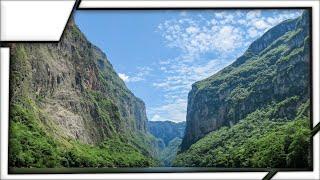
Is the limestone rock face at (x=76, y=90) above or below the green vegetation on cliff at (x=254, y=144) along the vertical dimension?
above

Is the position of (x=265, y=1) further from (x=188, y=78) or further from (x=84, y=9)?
(x=84, y=9)

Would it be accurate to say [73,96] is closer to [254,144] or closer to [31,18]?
[31,18]

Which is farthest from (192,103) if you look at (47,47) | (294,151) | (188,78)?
(47,47)

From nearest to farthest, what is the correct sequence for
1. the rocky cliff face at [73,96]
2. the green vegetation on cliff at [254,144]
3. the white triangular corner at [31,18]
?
the white triangular corner at [31,18] → the rocky cliff face at [73,96] → the green vegetation on cliff at [254,144]

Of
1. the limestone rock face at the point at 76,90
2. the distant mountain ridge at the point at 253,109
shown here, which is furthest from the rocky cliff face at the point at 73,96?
the distant mountain ridge at the point at 253,109

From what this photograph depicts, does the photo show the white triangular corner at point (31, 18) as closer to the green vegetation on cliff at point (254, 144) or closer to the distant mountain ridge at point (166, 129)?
the distant mountain ridge at point (166, 129)

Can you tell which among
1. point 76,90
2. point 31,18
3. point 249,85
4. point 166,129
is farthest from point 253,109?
point 31,18

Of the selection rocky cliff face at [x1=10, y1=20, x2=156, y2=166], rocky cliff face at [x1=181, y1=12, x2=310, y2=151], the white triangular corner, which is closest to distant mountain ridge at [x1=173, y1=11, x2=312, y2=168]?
rocky cliff face at [x1=181, y1=12, x2=310, y2=151]
